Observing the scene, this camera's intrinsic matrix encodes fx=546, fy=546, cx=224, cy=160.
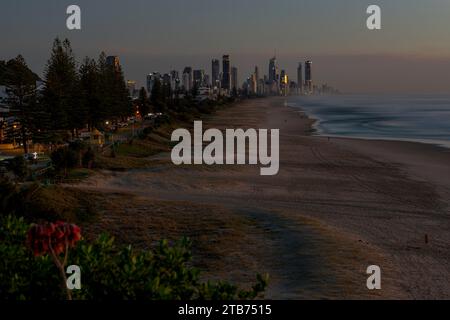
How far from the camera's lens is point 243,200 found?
21.7 m

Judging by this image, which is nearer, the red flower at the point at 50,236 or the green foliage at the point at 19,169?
the red flower at the point at 50,236

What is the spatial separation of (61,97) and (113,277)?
4185 cm

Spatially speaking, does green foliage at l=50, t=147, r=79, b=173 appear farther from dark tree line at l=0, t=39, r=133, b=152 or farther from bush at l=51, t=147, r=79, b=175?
dark tree line at l=0, t=39, r=133, b=152

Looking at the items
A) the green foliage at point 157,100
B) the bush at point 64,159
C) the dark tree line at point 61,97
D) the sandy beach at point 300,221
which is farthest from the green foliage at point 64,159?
the green foliage at point 157,100

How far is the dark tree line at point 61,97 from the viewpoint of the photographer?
4022cm

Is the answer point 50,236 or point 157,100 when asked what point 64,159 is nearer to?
point 50,236

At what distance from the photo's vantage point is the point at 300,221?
1741 centimetres

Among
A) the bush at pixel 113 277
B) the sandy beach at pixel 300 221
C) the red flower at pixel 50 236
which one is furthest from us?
the sandy beach at pixel 300 221

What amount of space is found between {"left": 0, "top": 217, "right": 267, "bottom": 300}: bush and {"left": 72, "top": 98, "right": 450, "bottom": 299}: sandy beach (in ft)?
18.0

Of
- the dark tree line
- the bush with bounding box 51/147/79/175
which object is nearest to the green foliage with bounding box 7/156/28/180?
the bush with bounding box 51/147/79/175

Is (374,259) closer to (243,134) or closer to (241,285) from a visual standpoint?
(241,285)

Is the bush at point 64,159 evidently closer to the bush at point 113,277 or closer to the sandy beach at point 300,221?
the sandy beach at point 300,221

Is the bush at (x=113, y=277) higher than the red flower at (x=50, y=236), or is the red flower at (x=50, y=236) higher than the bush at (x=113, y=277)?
the red flower at (x=50, y=236)

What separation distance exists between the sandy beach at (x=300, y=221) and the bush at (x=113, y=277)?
5.49 m
